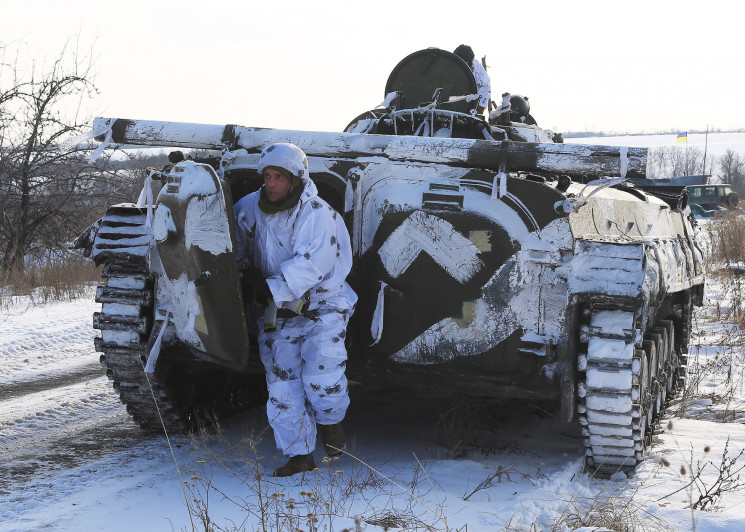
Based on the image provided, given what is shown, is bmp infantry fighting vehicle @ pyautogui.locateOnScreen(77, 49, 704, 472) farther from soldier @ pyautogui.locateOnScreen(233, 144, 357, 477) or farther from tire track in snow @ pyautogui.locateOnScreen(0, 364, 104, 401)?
tire track in snow @ pyautogui.locateOnScreen(0, 364, 104, 401)

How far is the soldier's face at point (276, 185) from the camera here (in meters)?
4.69

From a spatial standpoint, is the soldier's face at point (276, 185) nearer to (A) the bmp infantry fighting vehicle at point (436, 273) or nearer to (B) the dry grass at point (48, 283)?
(A) the bmp infantry fighting vehicle at point (436, 273)

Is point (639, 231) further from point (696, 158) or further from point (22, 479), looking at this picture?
point (696, 158)

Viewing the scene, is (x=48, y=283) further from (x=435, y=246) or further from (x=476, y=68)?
(x=435, y=246)

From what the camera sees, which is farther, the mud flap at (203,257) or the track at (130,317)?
the track at (130,317)

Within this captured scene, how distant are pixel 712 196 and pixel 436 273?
4042 centimetres

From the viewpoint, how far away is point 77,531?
3.90 m

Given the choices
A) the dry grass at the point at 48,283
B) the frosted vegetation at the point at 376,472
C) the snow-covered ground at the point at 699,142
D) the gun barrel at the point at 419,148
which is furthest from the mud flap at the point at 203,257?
the snow-covered ground at the point at 699,142

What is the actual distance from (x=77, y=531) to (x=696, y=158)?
3708 inches

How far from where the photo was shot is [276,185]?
470cm

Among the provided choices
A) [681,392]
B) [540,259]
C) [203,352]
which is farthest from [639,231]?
[203,352]

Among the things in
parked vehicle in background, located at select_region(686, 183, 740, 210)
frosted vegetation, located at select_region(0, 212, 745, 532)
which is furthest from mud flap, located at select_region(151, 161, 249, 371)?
parked vehicle in background, located at select_region(686, 183, 740, 210)

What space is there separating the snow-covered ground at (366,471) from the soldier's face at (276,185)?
3.91 feet

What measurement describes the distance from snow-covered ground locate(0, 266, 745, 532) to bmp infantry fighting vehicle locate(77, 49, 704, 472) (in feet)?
1.30
